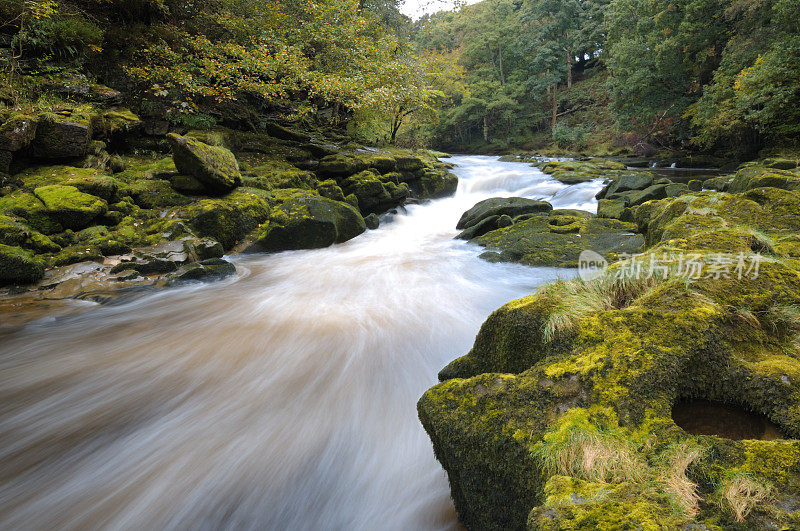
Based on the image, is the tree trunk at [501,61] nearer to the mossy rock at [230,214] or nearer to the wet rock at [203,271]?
the mossy rock at [230,214]

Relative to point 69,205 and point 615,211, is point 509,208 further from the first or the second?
point 69,205

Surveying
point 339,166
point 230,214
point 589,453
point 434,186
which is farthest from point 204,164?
point 434,186

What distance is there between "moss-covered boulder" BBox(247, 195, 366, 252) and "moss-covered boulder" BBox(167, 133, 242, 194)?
50.3 inches

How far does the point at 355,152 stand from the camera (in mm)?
13766

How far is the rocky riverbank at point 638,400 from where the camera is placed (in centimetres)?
126

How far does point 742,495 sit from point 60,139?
10.8 meters

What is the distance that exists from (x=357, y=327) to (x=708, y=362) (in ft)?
13.8

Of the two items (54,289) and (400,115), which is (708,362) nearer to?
(54,289)

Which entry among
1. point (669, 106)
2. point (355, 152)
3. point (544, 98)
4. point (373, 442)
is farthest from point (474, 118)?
point (373, 442)

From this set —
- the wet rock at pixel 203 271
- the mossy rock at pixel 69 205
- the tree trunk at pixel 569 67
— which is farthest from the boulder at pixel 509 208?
the tree trunk at pixel 569 67

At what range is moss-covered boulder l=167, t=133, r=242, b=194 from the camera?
8.06 metres

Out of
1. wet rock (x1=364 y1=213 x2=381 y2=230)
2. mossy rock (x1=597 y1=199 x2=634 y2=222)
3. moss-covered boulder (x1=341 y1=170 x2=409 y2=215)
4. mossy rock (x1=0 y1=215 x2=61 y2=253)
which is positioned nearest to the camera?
mossy rock (x1=0 y1=215 x2=61 y2=253)

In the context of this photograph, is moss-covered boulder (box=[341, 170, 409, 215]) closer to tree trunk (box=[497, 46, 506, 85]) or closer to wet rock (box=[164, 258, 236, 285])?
wet rock (box=[164, 258, 236, 285])

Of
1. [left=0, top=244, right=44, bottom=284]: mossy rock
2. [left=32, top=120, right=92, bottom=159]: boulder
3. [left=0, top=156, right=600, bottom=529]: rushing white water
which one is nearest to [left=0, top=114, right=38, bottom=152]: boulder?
[left=32, top=120, right=92, bottom=159]: boulder
